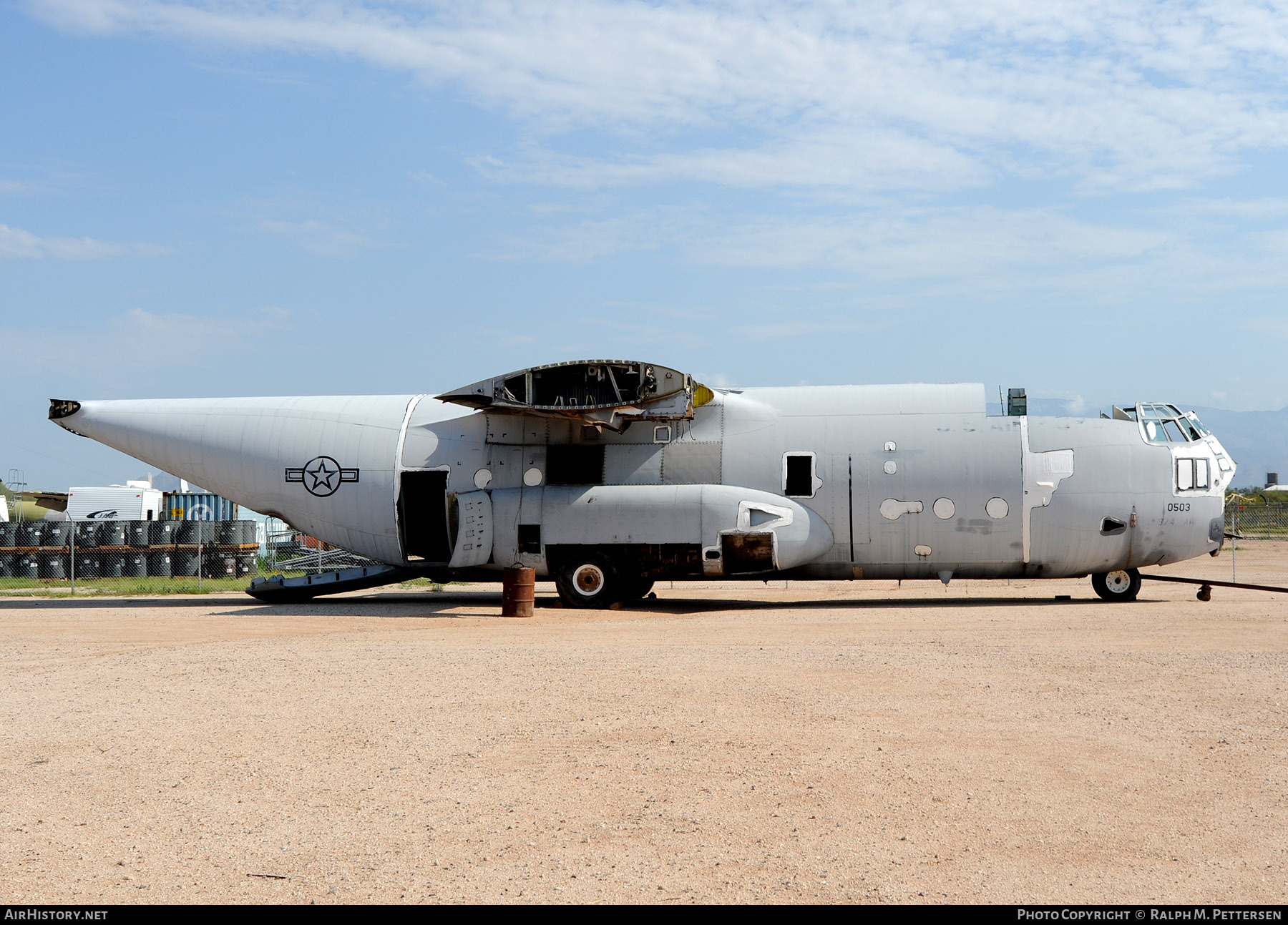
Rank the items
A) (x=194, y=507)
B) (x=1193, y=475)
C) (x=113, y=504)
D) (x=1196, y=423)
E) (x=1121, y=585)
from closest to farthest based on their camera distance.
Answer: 1. (x=1193, y=475)
2. (x=1196, y=423)
3. (x=1121, y=585)
4. (x=113, y=504)
5. (x=194, y=507)

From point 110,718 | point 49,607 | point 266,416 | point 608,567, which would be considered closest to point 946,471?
point 608,567

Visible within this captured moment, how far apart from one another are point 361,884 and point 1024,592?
23.2m

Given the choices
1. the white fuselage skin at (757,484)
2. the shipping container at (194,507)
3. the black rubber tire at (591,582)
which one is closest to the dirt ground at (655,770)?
the white fuselage skin at (757,484)

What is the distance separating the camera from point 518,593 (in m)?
19.5

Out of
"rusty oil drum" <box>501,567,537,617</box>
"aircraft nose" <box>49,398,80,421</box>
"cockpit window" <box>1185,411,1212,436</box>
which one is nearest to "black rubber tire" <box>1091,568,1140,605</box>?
"cockpit window" <box>1185,411,1212,436</box>

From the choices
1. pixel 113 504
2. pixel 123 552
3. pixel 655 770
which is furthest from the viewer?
pixel 113 504

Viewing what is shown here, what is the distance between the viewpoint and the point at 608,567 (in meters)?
21.2

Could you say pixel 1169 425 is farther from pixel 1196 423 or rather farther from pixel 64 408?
pixel 64 408

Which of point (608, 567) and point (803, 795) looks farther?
point (608, 567)

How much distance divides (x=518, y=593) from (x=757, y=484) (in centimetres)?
519

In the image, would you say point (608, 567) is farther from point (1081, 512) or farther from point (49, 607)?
point (49, 607)

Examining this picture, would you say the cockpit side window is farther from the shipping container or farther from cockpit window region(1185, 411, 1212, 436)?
the shipping container

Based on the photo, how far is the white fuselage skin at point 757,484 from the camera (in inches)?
808

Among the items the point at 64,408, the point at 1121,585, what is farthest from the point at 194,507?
the point at 1121,585
